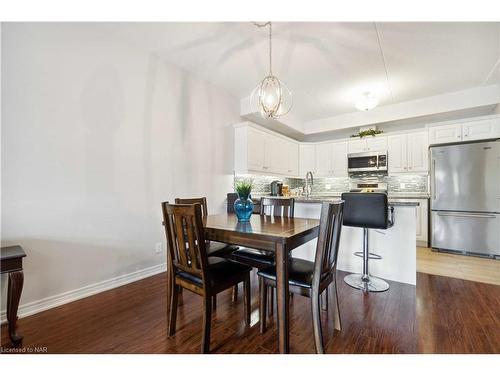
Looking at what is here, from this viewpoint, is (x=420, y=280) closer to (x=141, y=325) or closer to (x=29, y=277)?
(x=141, y=325)

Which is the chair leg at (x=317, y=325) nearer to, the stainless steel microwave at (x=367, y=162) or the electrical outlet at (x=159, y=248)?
the electrical outlet at (x=159, y=248)

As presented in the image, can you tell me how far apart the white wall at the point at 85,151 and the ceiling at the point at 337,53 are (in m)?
0.47

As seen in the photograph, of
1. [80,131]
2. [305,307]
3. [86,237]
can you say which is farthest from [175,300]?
[80,131]

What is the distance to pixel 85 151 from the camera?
2332 millimetres

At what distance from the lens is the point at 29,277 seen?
198cm

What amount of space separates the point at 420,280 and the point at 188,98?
378 cm

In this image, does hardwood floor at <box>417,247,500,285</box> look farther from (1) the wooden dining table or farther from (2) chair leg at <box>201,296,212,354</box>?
(2) chair leg at <box>201,296,212,354</box>

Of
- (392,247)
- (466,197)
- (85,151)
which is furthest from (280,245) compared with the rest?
(466,197)

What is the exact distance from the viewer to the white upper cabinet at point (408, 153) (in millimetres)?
4551

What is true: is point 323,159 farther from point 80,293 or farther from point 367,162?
point 80,293

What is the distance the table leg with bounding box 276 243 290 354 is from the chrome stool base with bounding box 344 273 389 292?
1461mm

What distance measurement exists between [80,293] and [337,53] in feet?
12.6
